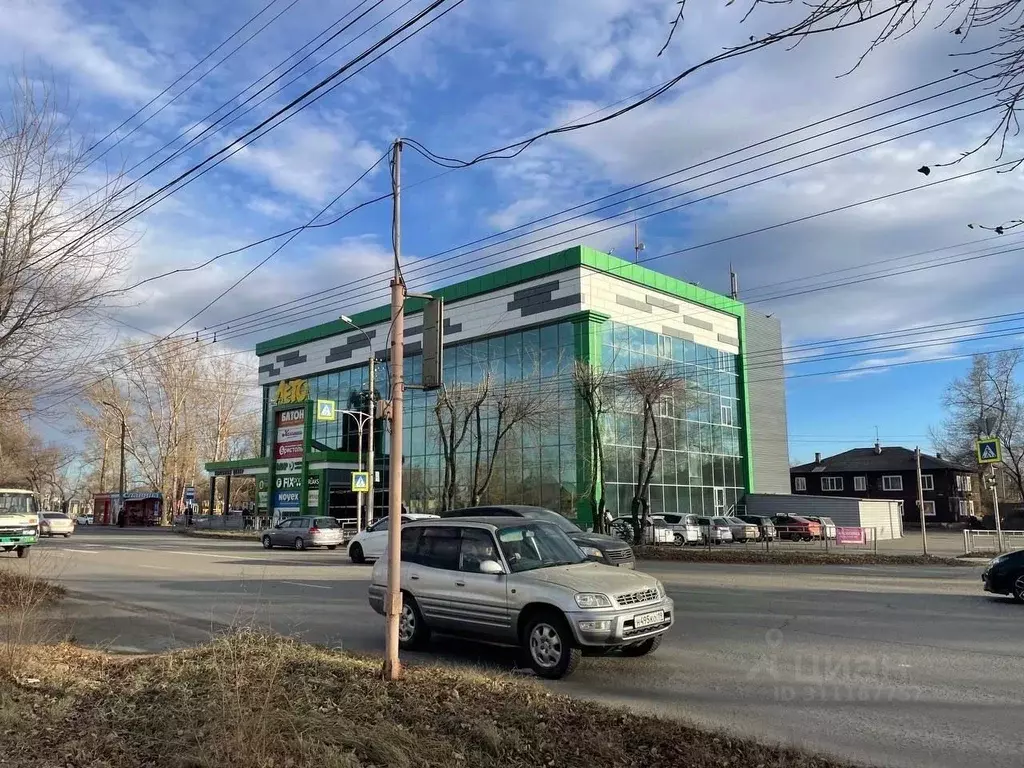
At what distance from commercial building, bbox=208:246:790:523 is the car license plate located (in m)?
24.4

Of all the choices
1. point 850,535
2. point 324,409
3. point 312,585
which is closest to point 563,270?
point 324,409

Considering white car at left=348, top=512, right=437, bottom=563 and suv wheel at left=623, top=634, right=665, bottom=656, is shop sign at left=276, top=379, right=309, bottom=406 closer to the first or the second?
white car at left=348, top=512, right=437, bottom=563

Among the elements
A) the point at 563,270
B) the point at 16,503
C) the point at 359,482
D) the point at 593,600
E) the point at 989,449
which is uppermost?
the point at 563,270

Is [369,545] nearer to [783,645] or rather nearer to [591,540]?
[591,540]

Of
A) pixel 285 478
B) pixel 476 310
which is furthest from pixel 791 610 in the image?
pixel 285 478

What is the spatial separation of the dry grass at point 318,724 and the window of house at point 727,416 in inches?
1735

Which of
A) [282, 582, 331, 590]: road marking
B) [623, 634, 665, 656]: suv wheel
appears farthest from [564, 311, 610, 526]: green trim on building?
[623, 634, 665, 656]: suv wheel

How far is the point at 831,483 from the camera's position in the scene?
2990 inches

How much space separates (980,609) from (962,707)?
743 cm

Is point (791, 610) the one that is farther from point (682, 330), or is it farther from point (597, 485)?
point (682, 330)

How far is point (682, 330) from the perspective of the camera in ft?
152

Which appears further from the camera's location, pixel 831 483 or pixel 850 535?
pixel 831 483

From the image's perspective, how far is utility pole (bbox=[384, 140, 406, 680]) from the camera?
6801 millimetres

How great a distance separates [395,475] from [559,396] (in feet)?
104
